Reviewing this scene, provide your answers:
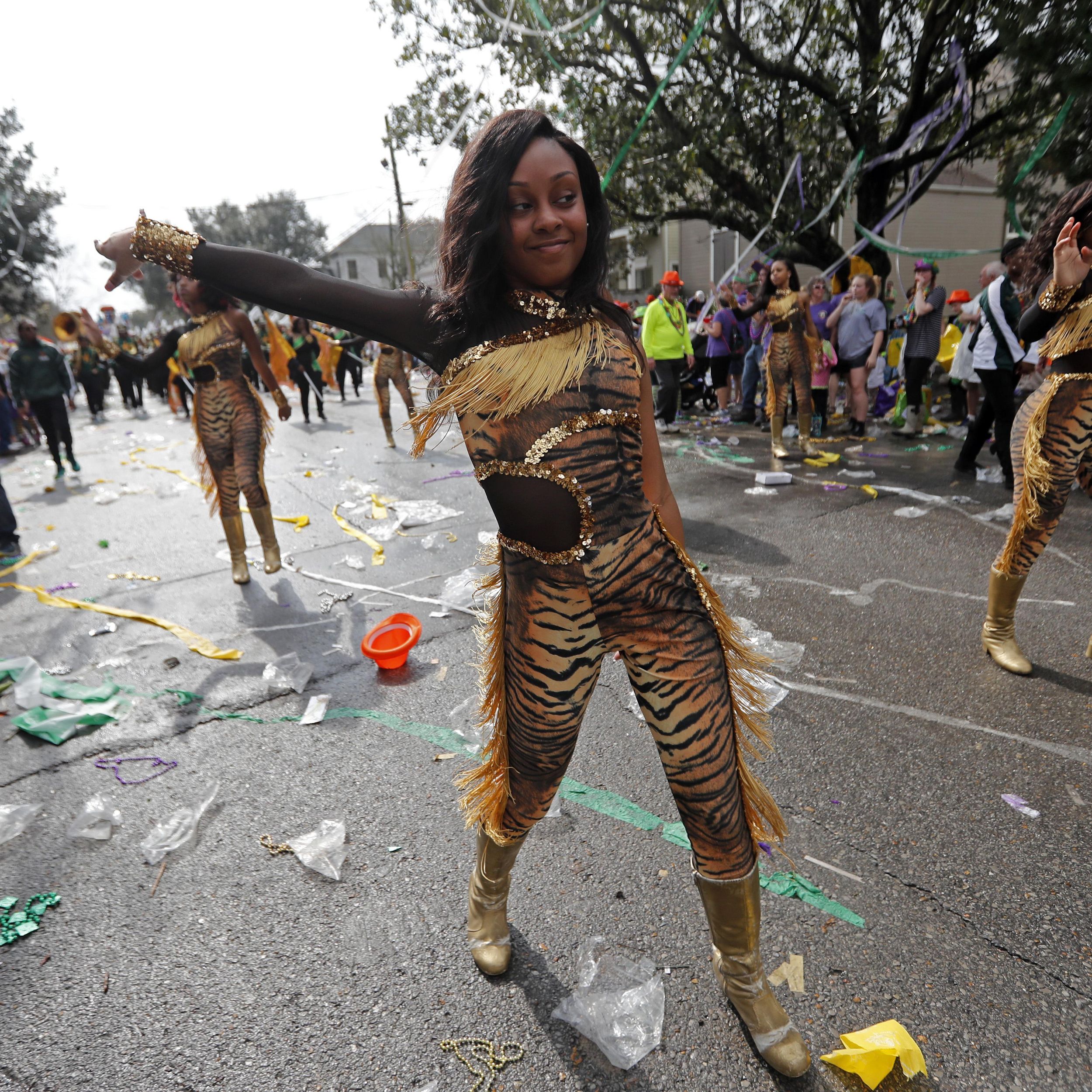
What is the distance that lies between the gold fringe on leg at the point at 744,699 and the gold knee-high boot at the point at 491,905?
62cm

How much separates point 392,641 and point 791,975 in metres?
2.58

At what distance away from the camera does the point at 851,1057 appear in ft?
5.38

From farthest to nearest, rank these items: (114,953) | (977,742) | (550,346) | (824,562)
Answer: (824,562)
(977,742)
(114,953)
(550,346)

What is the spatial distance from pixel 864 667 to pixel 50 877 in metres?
3.46

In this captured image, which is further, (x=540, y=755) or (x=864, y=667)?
(x=864, y=667)

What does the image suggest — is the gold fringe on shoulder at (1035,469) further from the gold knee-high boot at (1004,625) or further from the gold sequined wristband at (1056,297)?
the gold sequined wristband at (1056,297)

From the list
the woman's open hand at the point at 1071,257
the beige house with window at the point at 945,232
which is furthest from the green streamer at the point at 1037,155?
the beige house with window at the point at 945,232

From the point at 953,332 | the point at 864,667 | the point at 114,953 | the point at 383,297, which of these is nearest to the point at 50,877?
the point at 114,953

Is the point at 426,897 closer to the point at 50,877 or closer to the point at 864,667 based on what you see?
the point at 50,877

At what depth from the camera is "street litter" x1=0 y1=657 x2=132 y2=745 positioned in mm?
3408

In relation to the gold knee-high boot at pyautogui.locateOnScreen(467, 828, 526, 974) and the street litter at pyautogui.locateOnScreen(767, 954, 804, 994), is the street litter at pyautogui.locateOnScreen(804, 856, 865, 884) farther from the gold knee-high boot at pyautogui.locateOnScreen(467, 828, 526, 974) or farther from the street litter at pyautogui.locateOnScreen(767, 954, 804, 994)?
the gold knee-high boot at pyautogui.locateOnScreen(467, 828, 526, 974)

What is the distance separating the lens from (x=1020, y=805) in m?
2.47

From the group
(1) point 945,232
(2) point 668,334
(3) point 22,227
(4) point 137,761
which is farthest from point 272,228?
(4) point 137,761

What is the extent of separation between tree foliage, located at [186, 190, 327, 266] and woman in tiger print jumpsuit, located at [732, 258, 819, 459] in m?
43.9
